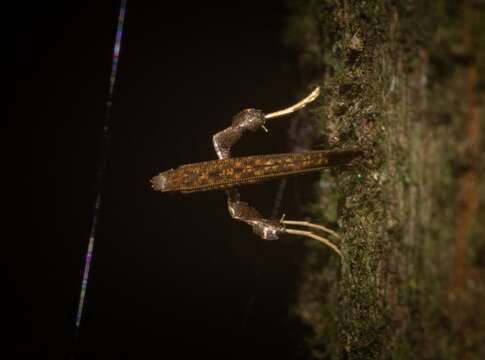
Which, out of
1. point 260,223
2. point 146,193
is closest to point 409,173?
point 260,223

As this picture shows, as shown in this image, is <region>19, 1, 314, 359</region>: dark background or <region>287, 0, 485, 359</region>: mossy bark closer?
<region>287, 0, 485, 359</region>: mossy bark

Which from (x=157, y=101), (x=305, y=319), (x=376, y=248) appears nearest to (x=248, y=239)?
(x=305, y=319)

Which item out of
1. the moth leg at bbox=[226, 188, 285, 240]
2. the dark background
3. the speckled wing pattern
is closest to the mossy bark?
the speckled wing pattern

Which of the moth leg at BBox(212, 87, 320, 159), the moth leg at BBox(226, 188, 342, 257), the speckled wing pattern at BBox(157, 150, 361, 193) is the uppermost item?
the moth leg at BBox(212, 87, 320, 159)

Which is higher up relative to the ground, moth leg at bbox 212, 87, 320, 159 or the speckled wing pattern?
moth leg at bbox 212, 87, 320, 159

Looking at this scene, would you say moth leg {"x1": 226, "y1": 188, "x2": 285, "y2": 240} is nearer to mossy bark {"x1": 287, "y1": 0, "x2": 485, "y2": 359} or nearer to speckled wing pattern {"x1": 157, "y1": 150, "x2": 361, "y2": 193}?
speckled wing pattern {"x1": 157, "y1": 150, "x2": 361, "y2": 193}

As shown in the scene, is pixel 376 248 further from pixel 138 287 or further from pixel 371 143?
pixel 138 287

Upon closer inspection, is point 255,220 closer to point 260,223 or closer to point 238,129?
point 260,223
